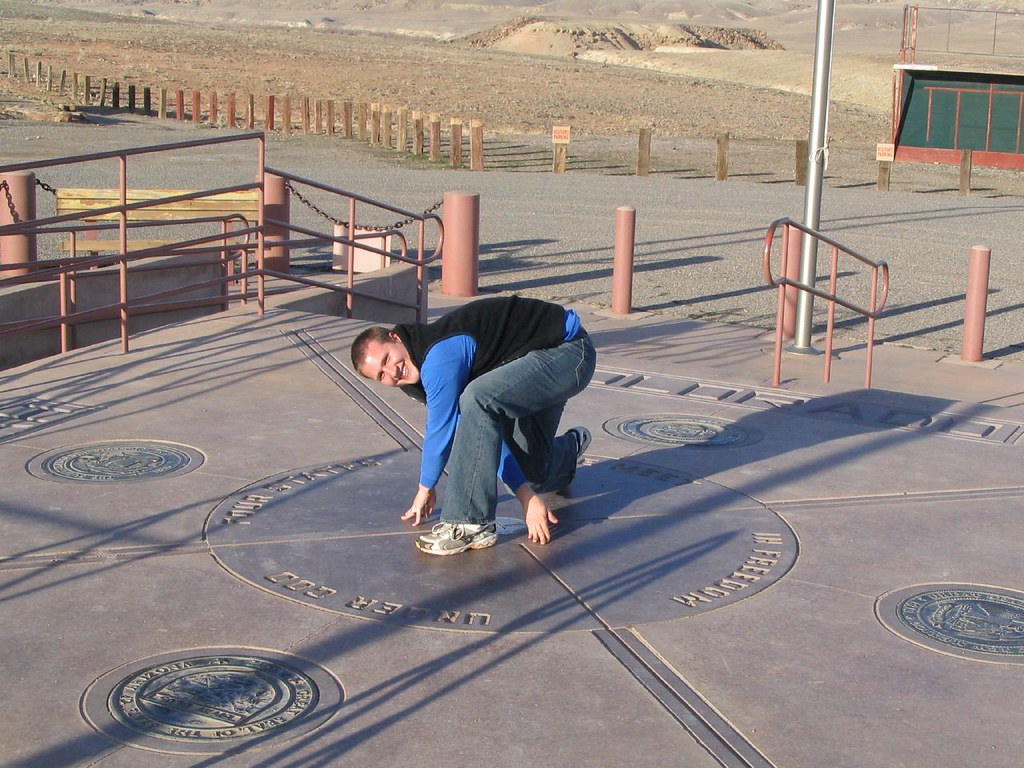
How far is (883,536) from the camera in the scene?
6.11m

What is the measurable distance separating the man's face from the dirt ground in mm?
25104

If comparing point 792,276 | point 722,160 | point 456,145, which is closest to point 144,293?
point 792,276

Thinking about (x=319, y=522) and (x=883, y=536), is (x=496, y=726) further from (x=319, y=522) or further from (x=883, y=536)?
(x=883, y=536)

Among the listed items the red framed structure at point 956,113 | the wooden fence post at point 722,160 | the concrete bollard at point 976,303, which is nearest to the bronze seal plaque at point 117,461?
the concrete bollard at point 976,303

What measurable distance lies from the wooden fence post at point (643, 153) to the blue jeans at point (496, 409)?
74.5ft

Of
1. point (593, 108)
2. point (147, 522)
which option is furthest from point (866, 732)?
point (593, 108)

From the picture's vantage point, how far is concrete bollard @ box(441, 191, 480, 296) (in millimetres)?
13047

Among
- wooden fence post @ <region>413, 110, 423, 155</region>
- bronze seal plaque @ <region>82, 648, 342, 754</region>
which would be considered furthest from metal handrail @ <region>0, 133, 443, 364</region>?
wooden fence post @ <region>413, 110, 423, 155</region>

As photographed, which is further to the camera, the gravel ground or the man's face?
the gravel ground

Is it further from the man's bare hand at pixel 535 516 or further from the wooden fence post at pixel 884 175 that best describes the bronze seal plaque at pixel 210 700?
the wooden fence post at pixel 884 175

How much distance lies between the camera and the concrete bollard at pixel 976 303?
10914 millimetres

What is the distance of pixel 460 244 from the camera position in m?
13.1

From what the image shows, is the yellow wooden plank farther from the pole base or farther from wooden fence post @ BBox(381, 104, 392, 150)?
wooden fence post @ BBox(381, 104, 392, 150)

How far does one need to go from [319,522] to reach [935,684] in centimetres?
266
